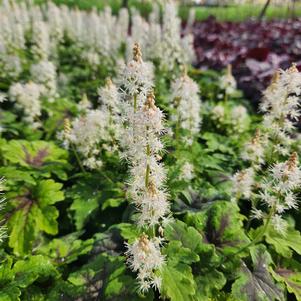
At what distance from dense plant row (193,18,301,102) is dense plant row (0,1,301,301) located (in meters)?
1.77

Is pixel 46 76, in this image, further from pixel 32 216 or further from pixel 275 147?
pixel 275 147

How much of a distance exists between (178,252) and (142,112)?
43.7 inches

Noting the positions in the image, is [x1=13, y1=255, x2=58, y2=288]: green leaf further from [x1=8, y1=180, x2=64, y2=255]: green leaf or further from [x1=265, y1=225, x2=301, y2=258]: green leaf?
[x1=265, y1=225, x2=301, y2=258]: green leaf

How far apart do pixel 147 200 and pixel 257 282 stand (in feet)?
4.18

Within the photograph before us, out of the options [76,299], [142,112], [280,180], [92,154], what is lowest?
[76,299]

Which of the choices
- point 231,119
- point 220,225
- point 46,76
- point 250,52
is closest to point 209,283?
point 220,225

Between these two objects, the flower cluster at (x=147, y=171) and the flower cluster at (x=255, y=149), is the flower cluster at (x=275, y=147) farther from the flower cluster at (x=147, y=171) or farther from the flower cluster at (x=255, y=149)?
the flower cluster at (x=147, y=171)

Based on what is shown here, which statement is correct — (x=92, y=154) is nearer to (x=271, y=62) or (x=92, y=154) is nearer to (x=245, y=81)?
(x=245, y=81)

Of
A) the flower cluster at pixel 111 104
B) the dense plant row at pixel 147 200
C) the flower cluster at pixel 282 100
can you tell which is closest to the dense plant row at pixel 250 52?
the dense plant row at pixel 147 200

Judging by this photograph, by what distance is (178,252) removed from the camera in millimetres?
2529

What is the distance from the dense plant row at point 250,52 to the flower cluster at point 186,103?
250 cm

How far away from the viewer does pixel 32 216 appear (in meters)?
3.21

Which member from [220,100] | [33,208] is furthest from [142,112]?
[220,100]

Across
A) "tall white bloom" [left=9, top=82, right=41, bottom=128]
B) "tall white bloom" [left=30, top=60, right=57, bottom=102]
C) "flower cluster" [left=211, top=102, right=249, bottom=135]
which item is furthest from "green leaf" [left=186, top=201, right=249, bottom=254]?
"tall white bloom" [left=30, top=60, right=57, bottom=102]
